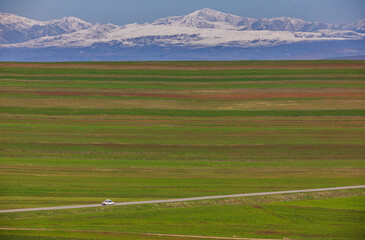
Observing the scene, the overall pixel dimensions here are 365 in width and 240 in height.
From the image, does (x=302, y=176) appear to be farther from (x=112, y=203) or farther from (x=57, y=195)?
(x=57, y=195)

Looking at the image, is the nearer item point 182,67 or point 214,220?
point 214,220

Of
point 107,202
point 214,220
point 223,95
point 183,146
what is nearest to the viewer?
point 214,220

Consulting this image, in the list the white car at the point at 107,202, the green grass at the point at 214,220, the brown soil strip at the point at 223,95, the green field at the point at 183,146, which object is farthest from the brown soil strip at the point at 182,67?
the white car at the point at 107,202

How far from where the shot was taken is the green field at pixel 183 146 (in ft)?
119

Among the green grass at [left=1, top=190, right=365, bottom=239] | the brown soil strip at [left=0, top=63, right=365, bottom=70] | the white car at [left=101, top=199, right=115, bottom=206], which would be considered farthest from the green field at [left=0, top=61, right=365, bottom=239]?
the white car at [left=101, top=199, right=115, bottom=206]

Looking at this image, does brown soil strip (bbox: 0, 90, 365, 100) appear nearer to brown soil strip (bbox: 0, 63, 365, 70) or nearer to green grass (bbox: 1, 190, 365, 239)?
brown soil strip (bbox: 0, 63, 365, 70)

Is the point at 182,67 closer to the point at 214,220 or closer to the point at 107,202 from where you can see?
the point at 107,202

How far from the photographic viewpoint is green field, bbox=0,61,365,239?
36.1 metres

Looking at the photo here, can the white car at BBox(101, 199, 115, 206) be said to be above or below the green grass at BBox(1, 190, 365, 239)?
above

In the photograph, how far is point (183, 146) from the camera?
168 ft

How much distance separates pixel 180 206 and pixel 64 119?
2310 centimetres

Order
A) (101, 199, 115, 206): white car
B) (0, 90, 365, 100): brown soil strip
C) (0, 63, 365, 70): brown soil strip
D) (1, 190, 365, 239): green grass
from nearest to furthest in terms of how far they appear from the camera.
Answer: (1, 190, 365, 239): green grass, (101, 199, 115, 206): white car, (0, 90, 365, 100): brown soil strip, (0, 63, 365, 70): brown soil strip

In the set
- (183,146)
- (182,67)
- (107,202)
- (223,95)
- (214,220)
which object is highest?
(182,67)

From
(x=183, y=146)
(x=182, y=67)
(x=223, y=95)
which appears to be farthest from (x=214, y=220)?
(x=182, y=67)
